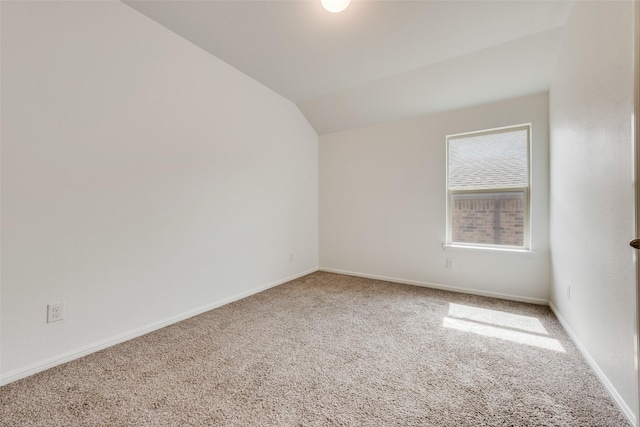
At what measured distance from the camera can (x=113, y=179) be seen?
1982 millimetres

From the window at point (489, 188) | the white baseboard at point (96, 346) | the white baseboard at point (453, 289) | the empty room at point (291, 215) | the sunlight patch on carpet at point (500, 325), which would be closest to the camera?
the empty room at point (291, 215)

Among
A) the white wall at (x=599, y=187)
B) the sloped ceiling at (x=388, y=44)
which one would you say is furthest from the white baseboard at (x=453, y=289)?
the sloped ceiling at (x=388, y=44)

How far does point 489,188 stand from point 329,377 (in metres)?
2.82

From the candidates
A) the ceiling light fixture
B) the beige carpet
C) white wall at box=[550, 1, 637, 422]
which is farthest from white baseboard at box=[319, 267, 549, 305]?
the ceiling light fixture

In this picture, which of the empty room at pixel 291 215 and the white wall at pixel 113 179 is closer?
the empty room at pixel 291 215

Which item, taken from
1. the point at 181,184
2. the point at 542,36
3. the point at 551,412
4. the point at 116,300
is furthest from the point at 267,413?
the point at 542,36

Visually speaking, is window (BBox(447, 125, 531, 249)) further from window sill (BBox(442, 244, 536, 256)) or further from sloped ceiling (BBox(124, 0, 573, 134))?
sloped ceiling (BBox(124, 0, 573, 134))

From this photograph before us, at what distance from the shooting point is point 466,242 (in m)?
3.26

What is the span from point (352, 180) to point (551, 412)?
126 inches

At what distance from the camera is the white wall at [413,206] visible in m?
2.82

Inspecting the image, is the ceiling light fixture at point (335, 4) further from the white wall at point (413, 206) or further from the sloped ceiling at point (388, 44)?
the white wall at point (413, 206)

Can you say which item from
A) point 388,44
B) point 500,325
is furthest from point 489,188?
point 388,44

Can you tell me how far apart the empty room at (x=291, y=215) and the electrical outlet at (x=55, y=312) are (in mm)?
10

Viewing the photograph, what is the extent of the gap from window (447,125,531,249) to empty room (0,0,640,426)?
2 cm
